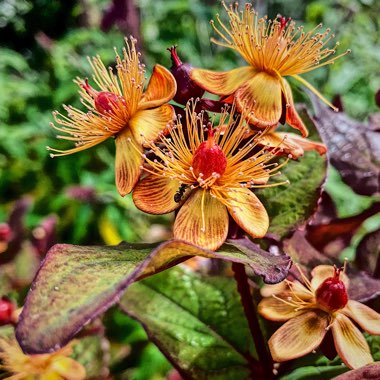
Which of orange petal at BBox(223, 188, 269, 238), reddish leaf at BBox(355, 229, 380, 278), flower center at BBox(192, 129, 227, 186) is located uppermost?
flower center at BBox(192, 129, 227, 186)

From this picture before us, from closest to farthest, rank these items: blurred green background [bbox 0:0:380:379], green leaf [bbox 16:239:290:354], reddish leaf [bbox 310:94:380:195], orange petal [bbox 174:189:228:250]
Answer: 1. green leaf [bbox 16:239:290:354]
2. orange petal [bbox 174:189:228:250]
3. reddish leaf [bbox 310:94:380:195]
4. blurred green background [bbox 0:0:380:379]

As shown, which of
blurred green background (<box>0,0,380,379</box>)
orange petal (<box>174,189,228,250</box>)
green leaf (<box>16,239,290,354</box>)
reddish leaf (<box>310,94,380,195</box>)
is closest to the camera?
green leaf (<box>16,239,290,354</box>)

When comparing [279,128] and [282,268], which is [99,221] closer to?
[279,128]

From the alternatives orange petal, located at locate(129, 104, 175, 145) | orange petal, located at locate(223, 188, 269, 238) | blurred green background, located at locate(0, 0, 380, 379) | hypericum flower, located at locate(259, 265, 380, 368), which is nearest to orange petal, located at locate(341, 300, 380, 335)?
hypericum flower, located at locate(259, 265, 380, 368)

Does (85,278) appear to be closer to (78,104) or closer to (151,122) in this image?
(151,122)

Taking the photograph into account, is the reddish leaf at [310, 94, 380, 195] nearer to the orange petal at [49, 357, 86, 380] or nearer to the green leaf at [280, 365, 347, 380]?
the green leaf at [280, 365, 347, 380]

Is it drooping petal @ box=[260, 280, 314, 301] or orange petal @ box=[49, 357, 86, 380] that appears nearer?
drooping petal @ box=[260, 280, 314, 301]

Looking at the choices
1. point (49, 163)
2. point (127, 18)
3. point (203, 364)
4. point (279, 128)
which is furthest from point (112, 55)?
point (203, 364)
